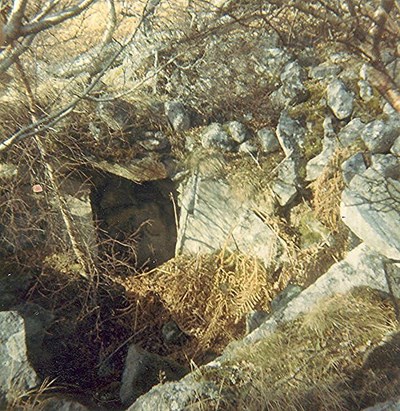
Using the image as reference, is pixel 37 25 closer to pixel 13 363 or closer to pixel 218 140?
pixel 13 363

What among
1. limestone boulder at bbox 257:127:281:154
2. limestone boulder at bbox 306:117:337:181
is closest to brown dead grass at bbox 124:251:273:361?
limestone boulder at bbox 306:117:337:181

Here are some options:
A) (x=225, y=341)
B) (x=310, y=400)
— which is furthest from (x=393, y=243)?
(x=225, y=341)

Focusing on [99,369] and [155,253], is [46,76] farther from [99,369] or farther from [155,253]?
[99,369]

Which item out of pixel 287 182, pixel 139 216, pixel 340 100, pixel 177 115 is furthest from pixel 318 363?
pixel 177 115

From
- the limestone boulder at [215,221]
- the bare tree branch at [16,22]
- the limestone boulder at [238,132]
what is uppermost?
the limestone boulder at [238,132]

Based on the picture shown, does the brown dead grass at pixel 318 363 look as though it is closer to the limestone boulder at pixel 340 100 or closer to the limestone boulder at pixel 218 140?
the limestone boulder at pixel 340 100

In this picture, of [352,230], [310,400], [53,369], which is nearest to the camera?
[310,400]

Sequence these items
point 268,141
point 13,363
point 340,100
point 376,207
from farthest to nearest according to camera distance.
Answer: point 268,141 → point 340,100 → point 376,207 → point 13,363

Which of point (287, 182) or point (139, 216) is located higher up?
point (287, 182)

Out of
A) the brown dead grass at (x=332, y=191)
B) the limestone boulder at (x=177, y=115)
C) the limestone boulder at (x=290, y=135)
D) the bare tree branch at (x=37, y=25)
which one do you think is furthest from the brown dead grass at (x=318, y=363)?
the limestone boulder at (x=177, y=115)

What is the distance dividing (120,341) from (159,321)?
1.30 ft

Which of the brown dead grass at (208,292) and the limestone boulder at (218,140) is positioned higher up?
the limestone boulder at (218,140)

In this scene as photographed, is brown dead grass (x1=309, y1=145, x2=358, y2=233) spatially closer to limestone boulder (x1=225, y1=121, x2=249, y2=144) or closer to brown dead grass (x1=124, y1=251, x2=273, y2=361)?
brown dead grass (x1=124, y1=251, x2=273, y2=361)

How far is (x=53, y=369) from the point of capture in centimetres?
452
